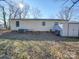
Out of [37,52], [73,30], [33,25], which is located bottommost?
[37,52]

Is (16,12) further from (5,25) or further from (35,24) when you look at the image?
(35,24)

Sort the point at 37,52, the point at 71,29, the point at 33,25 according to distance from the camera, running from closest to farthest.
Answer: the point at 37,52, the point at 71,29, the point at 33,25

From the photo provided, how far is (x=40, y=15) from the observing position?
4406 centimetres

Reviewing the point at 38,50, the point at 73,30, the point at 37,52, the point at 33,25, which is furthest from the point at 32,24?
the point at 37,52

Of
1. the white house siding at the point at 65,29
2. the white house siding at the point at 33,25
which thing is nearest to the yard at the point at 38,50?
the white house siding at the point at 65,29

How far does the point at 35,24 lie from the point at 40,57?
16543mm

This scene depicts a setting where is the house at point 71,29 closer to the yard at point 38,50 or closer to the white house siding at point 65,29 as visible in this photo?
the white house siding at point 65,29

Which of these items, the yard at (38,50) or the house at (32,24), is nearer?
the yard at (38,50)

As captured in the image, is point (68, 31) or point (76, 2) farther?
point (68, 31)

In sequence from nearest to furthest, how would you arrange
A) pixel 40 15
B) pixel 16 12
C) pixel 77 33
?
pixel 77 33, pixel 16 12, pixel 40 15

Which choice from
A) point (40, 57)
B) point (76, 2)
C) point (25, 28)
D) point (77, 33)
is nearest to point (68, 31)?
point (77, 33)

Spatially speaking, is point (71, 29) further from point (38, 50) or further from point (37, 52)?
point (37, 52)

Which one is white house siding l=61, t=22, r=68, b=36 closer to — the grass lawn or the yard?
the yard

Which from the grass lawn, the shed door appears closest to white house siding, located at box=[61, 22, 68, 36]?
the shed door
